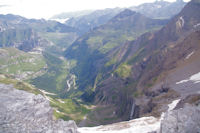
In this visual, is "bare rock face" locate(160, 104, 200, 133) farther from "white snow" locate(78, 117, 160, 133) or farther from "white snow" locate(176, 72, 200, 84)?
"white snow" locate(176, 72, 200, 84)

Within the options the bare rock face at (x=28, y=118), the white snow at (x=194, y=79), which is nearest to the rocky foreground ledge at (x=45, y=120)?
the bare rock face at (x=28, y=118)

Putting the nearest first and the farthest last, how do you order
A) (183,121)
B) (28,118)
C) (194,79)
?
(183,121)
(28,118)
(194,79)

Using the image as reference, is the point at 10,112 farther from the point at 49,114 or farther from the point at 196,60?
the point at 196,60

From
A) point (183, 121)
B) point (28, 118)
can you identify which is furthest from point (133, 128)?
point (28, 118)

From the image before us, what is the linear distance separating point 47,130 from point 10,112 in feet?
64.1

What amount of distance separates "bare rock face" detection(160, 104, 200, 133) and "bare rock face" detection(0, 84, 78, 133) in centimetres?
3605

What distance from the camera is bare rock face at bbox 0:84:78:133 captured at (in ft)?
228

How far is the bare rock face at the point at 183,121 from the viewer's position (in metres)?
49.4

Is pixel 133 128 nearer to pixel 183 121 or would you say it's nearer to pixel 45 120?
pixel 45 120

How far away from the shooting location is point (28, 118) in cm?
7600

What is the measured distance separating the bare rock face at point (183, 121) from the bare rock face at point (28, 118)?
36047 millimetres

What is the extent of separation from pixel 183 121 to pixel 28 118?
184 feet

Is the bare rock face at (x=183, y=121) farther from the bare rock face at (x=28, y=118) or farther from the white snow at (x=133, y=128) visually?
the bare rock face at (x=28, y=118)

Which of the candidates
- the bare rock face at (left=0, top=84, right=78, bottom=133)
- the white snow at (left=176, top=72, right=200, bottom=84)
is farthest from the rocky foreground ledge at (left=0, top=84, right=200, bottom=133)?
the white snow at (left=176, top=72, right=200, bottom=84)
